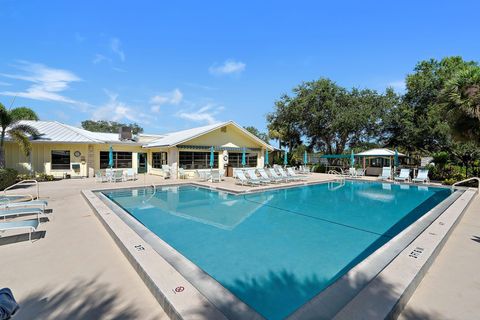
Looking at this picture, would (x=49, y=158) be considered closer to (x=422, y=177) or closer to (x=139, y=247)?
(x=139, y=247)

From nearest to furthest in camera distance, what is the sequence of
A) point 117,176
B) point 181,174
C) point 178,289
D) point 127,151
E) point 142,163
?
1. point 178,289
2. point 117,176
3. point 181,174
4. point 127,151
5. point 142,163

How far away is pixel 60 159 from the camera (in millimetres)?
19109

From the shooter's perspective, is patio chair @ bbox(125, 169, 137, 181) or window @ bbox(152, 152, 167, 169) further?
window @ bbox(152, 152, 167, 169)

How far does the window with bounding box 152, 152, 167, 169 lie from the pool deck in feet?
50.7

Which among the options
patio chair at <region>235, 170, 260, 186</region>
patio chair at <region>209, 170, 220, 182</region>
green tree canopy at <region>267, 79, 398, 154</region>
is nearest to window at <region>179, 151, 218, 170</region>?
patio chair at <region>209, 170, 220, 182</region>

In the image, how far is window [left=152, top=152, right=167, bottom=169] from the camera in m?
21.5

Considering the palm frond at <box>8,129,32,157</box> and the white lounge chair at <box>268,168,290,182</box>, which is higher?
the palm frond at <box>8,129,32,157</box>

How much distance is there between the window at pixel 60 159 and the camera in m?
18.9

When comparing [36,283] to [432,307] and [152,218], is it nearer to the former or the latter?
[152,218]

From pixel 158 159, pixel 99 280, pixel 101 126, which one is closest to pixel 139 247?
pixel 99 280

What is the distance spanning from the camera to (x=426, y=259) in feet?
13.9

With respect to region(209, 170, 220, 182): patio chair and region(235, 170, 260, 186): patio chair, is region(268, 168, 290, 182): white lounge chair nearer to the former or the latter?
region(235, 170, 260, 186): patio chair

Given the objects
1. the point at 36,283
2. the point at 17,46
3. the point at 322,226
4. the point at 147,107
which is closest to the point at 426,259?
the point at 322,226

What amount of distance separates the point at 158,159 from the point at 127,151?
290cm
